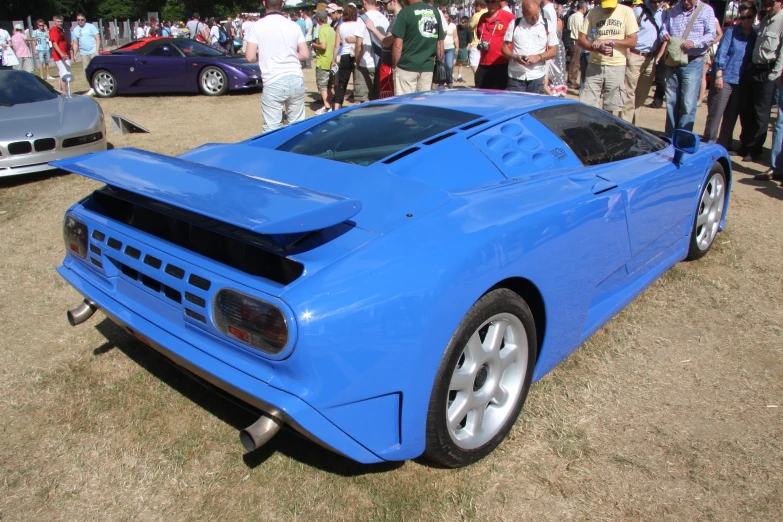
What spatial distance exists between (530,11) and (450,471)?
16.9 feet

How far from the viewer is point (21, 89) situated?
704 cm

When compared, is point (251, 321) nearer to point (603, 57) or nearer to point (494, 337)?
point (494, 337)

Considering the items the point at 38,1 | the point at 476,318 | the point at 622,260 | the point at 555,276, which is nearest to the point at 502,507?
the point at 476,318

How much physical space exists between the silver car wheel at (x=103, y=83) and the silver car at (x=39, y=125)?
4.86 meters

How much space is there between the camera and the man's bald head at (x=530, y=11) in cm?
598

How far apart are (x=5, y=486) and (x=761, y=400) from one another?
9.99 ft

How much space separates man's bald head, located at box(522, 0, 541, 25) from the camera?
5980 mm

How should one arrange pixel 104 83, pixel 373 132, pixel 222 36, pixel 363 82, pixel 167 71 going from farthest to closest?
pixel 222 36, pixel 104 83, pixel 167 71, pixel 363 82, pixel 373 132

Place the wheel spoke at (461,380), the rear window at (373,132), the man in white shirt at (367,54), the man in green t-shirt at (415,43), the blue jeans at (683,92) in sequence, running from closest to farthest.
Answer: the wheel spoke at (461,380), the rear window at (373,132), the man in green t-shirt at (415,43), the blue jeans at (683,92), the man in white shirt at (367,54)

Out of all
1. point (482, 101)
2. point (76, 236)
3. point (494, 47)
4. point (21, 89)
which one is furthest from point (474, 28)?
point (76, 236)

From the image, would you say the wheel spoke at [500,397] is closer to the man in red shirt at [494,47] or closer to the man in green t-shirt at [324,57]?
the man in red shirt at [494,47]

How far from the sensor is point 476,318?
6.42 ft

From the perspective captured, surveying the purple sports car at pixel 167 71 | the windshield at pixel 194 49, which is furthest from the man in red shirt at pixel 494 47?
the windshield at pixel 194 49

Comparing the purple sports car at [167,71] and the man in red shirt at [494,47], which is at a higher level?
the man in red shirt at [494,47]
